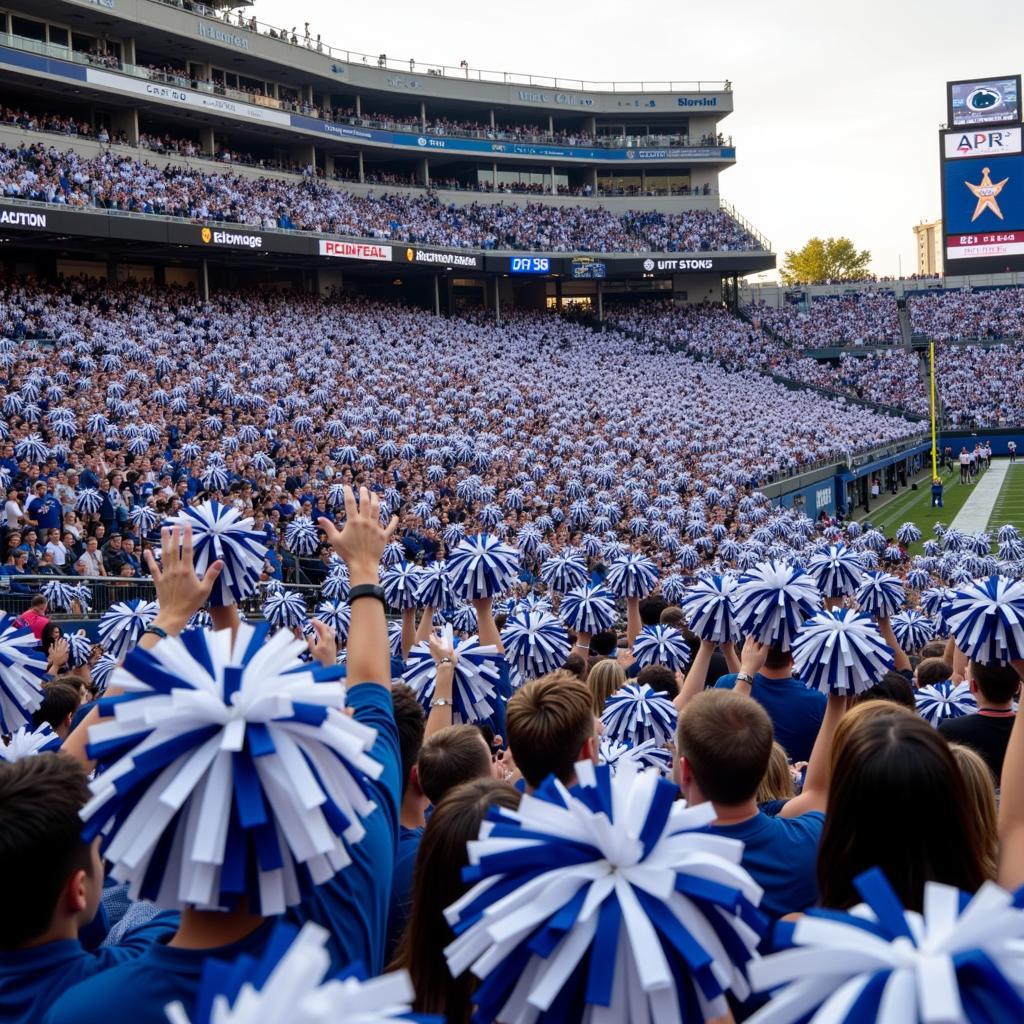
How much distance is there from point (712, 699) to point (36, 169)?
33.8 m

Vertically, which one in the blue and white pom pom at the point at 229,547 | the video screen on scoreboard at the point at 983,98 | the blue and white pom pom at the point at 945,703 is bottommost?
the blue and white pom pom at the point at 945,703

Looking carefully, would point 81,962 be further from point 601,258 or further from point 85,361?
point 601,258

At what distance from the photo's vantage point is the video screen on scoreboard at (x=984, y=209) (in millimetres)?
46312

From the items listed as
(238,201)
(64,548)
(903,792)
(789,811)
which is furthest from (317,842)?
(238,201)

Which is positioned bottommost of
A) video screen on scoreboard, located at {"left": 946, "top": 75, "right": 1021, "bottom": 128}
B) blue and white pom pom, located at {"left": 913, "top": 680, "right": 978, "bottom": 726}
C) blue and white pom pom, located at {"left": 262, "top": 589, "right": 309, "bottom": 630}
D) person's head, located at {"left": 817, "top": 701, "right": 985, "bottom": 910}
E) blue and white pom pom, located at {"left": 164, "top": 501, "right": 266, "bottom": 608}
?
blue and white pom pom, located at {"left": 262, "top": 589, "right": 309, "bottom": 630}

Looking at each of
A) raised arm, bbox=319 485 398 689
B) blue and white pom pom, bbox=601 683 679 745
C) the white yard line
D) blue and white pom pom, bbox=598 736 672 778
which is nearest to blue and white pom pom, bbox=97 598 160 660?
blue and white pom pom, bbox=601 683 679 745

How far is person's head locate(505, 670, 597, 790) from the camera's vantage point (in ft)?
11.4

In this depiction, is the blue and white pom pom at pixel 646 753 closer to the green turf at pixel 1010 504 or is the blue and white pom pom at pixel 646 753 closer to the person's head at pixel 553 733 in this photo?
the person's head at pixel 553 733

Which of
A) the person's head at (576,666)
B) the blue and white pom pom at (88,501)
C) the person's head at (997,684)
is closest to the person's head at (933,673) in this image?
the person's head at (997,684)

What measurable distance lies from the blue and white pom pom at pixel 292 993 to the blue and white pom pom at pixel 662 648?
6.56m

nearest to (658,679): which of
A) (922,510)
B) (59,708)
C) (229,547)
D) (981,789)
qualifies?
(229,547)

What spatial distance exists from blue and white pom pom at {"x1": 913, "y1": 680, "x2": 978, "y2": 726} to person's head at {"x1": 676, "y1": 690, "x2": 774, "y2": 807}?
137 inches

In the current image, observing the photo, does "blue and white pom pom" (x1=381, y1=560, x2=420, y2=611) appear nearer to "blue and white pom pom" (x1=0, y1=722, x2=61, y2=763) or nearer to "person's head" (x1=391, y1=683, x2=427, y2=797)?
"blue and white pom pom" (x1=0, y1=722, x2=61, y2=763)

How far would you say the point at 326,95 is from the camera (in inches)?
1924
